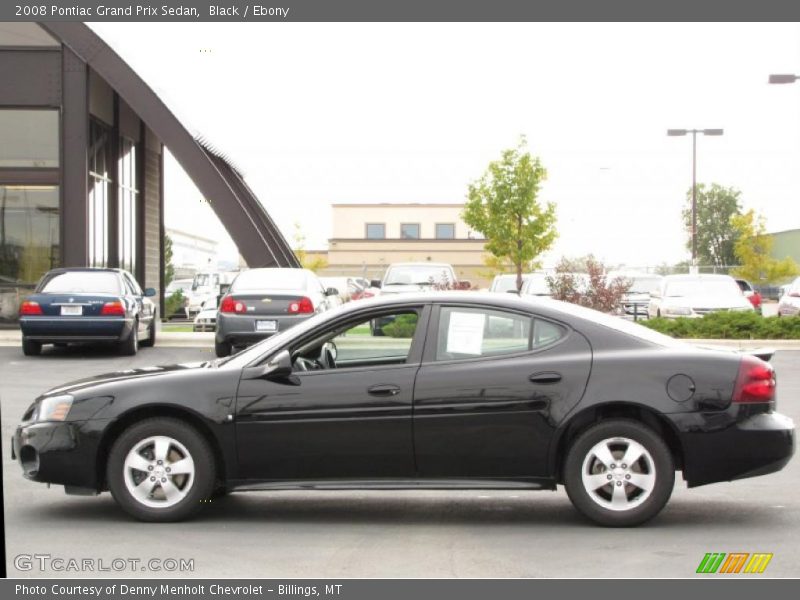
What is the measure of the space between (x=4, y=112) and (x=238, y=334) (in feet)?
37.7

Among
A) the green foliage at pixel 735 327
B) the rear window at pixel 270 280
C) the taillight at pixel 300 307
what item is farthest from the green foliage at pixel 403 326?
the green foliage at pixel 735 327

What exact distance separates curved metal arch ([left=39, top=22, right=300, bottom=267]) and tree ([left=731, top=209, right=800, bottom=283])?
3763 cm

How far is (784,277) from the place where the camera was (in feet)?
195

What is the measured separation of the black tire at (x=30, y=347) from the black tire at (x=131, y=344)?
4.45 ft

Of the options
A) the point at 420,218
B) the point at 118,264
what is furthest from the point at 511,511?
the point at 420,218

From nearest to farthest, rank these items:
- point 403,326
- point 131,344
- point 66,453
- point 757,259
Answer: point 66,453 < point 403,326 < point 131,344 < point 757,259

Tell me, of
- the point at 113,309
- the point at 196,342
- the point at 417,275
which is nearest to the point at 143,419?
the point at 113,309

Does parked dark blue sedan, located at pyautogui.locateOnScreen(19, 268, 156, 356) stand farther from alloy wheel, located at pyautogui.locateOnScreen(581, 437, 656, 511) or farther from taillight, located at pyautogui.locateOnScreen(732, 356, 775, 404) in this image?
taillight, located at pyautogui.locateOnScreen(732, 356, 775, 404)

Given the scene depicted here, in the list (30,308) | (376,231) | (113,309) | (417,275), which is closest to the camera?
(30,308)

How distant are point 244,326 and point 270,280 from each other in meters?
1.40

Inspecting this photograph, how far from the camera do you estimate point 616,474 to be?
6.87m

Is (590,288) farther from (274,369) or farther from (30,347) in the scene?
(274,369)

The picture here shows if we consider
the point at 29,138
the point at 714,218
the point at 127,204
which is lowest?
the point at 127,204

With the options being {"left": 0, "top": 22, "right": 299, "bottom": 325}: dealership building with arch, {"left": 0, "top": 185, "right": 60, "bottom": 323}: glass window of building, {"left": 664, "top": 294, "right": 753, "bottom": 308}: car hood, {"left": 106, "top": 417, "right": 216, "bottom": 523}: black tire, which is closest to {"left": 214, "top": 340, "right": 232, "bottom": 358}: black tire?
{"left": 0, "top": 22, "right": 299, "bottom": 325}: dealership building with arch
